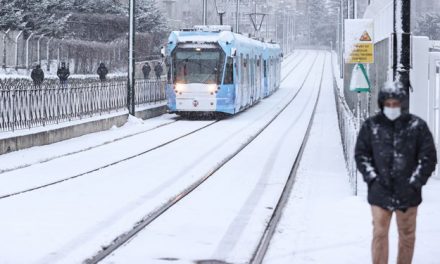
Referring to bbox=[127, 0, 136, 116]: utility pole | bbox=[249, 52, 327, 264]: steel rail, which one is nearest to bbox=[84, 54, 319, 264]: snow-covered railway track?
bbox=[249, 52, 327, 264]: steel rail

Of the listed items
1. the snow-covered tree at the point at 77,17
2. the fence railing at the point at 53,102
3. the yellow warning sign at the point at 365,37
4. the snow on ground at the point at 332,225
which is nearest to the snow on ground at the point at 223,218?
the snow on ground at the point at 332,225

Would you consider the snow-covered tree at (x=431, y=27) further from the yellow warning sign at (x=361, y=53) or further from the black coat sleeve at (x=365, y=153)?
the black coat sleeve at (x=365, y=153)

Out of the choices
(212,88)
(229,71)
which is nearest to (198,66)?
(212,88)

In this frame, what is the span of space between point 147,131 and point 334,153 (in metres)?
8.35

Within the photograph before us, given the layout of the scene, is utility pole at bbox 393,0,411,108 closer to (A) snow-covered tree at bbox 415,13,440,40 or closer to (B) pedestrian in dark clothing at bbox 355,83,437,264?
(B) pedestrian in dark clothing at bbox 355,83,437,264

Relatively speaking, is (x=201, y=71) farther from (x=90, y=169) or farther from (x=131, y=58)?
(x=90, y=169)

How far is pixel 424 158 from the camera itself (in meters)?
6.73

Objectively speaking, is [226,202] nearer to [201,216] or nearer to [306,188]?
[201,216]

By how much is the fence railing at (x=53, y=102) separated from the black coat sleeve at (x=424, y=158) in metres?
14.0

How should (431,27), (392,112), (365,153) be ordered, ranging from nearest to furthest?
(392,112), (365,153), (431,27)

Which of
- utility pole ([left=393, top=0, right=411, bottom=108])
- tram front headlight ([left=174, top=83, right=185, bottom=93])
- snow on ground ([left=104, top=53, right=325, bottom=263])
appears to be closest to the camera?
snow on ground ([left=104, top=53, right=325, bottom=263])

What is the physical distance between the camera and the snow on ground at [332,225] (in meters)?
8.89

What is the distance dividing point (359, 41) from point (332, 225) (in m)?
4.96

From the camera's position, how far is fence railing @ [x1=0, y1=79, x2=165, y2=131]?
779 inches
